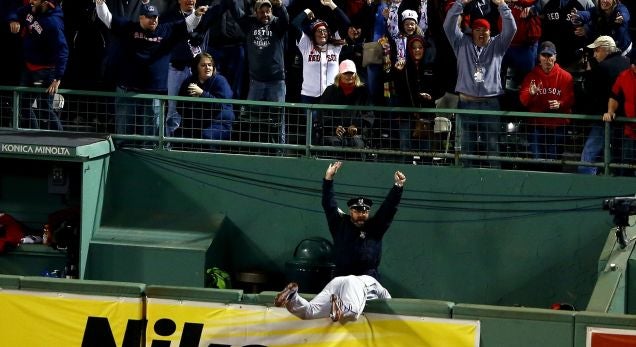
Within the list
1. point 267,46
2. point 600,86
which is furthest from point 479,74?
point 267,46

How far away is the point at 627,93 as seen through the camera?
16.3 m

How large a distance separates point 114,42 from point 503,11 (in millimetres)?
4627

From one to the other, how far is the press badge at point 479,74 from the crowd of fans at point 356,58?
11mm

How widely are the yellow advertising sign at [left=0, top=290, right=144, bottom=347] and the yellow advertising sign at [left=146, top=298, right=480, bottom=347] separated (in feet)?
0.77

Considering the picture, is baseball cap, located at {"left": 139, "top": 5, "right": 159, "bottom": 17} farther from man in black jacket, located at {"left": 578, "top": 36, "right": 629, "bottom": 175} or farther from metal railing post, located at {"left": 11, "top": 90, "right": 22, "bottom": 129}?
man in black jacket, located at {"left": 578, "top": 36, "right": 629, "bottom": 175}

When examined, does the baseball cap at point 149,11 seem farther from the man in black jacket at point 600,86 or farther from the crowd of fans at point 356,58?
the man in black jacket at point 600,86

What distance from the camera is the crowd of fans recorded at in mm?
16922

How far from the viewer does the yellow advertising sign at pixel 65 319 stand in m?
14.2

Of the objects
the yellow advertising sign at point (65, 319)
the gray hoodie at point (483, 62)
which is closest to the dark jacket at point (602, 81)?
the gray hoodie at point (483, 62)

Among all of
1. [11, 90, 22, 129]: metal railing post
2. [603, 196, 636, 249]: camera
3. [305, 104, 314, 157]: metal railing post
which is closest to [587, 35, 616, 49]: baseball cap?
[603, 196, 636, 249]: camera

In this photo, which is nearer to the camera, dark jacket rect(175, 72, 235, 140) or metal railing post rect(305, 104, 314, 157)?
metal railing post rect(305, 104, 314, 157)

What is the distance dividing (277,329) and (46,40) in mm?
5890

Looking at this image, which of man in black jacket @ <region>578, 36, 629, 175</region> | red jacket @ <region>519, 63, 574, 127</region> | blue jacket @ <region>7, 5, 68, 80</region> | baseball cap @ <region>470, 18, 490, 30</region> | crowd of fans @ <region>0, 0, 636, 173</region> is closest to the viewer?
man in black jacket @ <region>578, 36, 629, 175</region>

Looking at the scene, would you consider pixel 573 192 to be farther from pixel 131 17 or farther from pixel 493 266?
pixel 131 17
